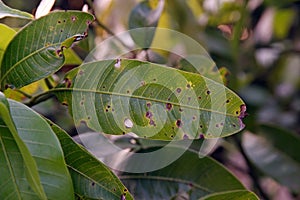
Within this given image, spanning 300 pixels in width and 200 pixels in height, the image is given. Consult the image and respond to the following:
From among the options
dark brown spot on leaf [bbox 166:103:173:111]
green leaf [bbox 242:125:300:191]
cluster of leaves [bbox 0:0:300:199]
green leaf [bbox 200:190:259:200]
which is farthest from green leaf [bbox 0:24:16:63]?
green leaf [bbox 242:125:300:191]

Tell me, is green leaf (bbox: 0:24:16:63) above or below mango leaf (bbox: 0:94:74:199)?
above

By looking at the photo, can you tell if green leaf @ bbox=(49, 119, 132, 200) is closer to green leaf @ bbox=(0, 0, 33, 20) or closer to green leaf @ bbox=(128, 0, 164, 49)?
green leaf @ bbox=(0, 0, 33, 20)

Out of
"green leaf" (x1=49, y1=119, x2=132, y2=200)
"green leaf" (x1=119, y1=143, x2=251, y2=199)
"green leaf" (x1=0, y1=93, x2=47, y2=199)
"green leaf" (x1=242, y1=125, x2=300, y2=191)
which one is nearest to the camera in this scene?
"green leaf" (x1=0, y1=93, x2=47, y2=199)

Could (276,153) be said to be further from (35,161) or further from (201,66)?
(35,161)

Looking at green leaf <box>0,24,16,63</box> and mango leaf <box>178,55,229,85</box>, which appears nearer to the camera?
green leaf <box>0,24,16,63</box>

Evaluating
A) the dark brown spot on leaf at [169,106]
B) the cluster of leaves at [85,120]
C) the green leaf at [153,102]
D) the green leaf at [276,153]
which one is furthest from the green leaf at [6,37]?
the green leaf at [276,153]

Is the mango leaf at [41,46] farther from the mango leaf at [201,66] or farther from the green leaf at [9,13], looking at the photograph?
the mango leaf at [201,66]

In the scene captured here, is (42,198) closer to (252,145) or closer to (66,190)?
(66,190)
